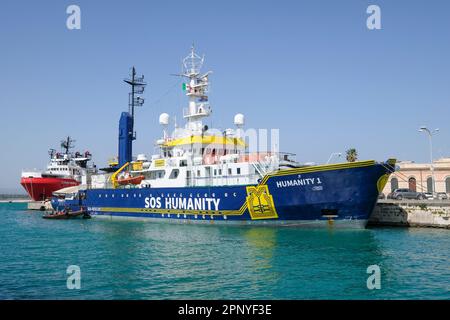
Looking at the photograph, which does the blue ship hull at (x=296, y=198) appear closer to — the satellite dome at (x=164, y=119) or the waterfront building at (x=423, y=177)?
the satellite dome at (x=164, y=119)

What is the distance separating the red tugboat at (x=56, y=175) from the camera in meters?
70.7

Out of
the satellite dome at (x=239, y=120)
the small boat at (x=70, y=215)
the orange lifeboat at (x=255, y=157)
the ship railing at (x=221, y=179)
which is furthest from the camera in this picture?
the small boat at (x=70, y=215)

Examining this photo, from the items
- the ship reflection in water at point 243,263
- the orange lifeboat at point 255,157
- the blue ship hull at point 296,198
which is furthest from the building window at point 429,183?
the orange lifeboat at point 255,157

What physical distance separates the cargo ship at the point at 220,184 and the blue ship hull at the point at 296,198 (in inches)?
2.5

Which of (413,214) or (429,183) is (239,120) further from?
(429,183)

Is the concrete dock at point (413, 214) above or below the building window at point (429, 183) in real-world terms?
below

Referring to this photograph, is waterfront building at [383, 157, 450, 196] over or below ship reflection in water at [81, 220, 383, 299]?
over

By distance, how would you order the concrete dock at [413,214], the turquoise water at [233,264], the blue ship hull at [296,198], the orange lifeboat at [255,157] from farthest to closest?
the orange lifeboat at [255,157]
the concrete dock at [413,214]
the blue ship hull at [296,198]
the turquoise water at [233,264]

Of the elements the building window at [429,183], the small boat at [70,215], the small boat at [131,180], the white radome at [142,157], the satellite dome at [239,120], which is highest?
the satellite dome at [239,120]

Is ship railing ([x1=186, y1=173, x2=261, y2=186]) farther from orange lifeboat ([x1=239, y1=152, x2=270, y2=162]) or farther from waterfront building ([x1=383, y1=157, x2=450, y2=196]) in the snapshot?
waterfront building ([x1=383, y1=157, x2=450, y2=196])

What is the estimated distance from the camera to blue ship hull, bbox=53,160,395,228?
24344mm

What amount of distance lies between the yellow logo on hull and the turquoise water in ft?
4.64

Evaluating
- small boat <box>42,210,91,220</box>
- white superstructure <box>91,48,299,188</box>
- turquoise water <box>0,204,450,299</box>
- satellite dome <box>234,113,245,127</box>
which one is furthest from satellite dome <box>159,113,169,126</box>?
turquoise water <box>0,204,450,299</box>
